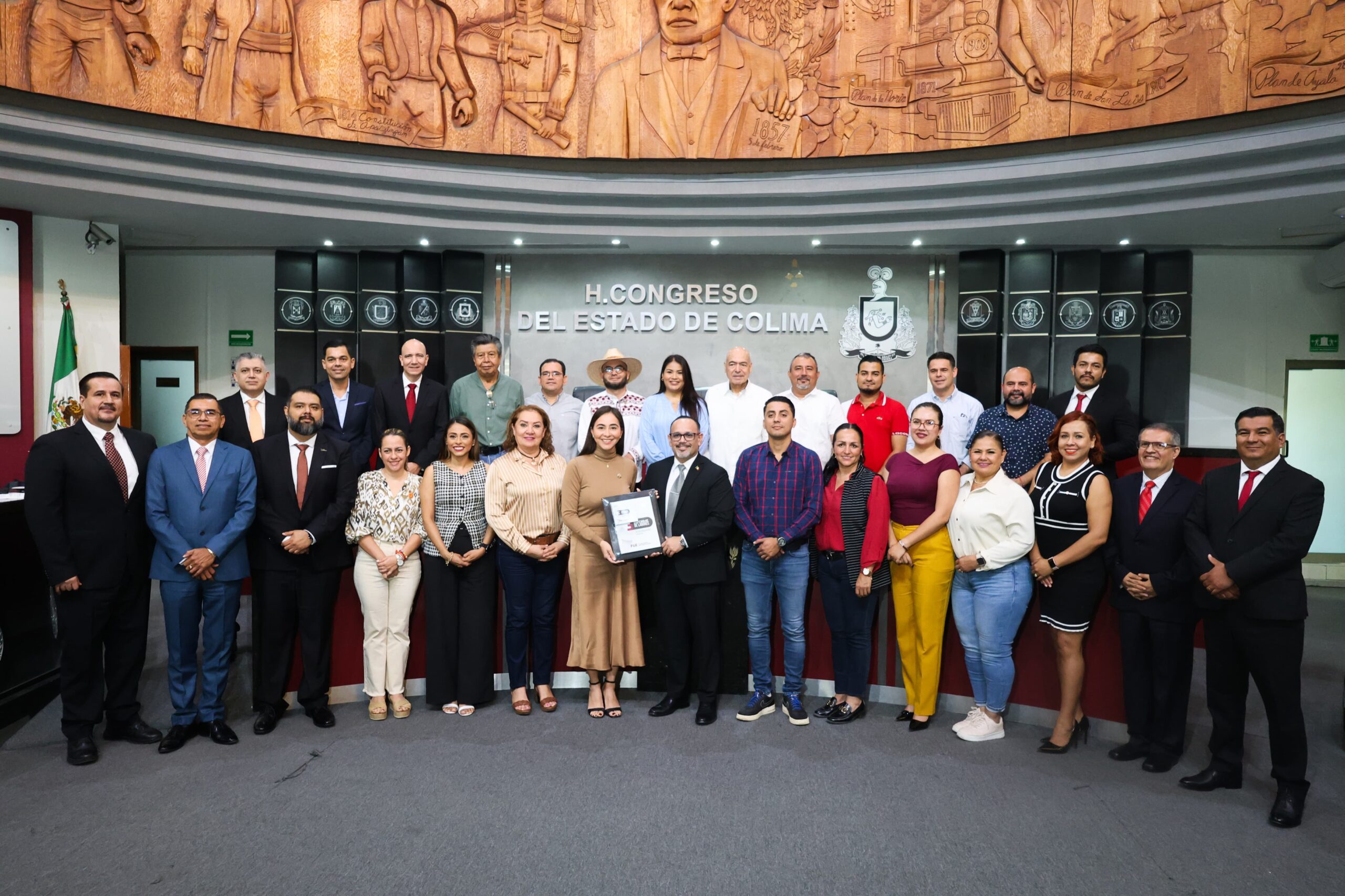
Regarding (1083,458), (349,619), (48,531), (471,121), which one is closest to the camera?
(48,531)

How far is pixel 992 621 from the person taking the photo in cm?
385

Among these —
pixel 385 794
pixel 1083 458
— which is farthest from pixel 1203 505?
pixel 385 794

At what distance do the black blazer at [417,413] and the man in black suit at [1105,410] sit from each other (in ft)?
15.5

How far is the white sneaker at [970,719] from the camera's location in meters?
3.93

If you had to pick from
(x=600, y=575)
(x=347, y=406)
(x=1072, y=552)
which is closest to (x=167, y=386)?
(x=347, y=406)

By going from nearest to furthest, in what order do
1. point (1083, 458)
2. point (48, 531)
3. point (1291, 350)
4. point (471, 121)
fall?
point (48, 531)
point (1083, 458)
point (471, 121)
point (1291, 350)

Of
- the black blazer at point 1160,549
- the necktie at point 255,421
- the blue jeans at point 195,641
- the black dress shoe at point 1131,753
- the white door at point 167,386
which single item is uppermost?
the white door at point 167,386

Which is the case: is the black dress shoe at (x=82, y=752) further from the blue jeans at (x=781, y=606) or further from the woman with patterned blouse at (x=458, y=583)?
the blue jeans at (x=781, y=606)

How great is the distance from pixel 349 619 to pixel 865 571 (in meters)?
2.94

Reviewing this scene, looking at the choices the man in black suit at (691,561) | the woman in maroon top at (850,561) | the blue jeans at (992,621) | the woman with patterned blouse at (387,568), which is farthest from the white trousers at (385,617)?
the blue jeans at (992,621)

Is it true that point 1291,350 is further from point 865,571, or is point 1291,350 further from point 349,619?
point 349,619

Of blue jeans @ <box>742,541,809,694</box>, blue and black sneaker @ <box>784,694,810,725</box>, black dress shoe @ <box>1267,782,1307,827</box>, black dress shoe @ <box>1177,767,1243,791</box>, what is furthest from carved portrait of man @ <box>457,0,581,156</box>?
black dress shoe @ <box>1267,782,1307,827</box>

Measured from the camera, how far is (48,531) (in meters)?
3.44

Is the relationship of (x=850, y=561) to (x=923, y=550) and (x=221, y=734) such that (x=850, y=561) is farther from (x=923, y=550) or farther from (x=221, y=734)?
(x=221, y=734)
